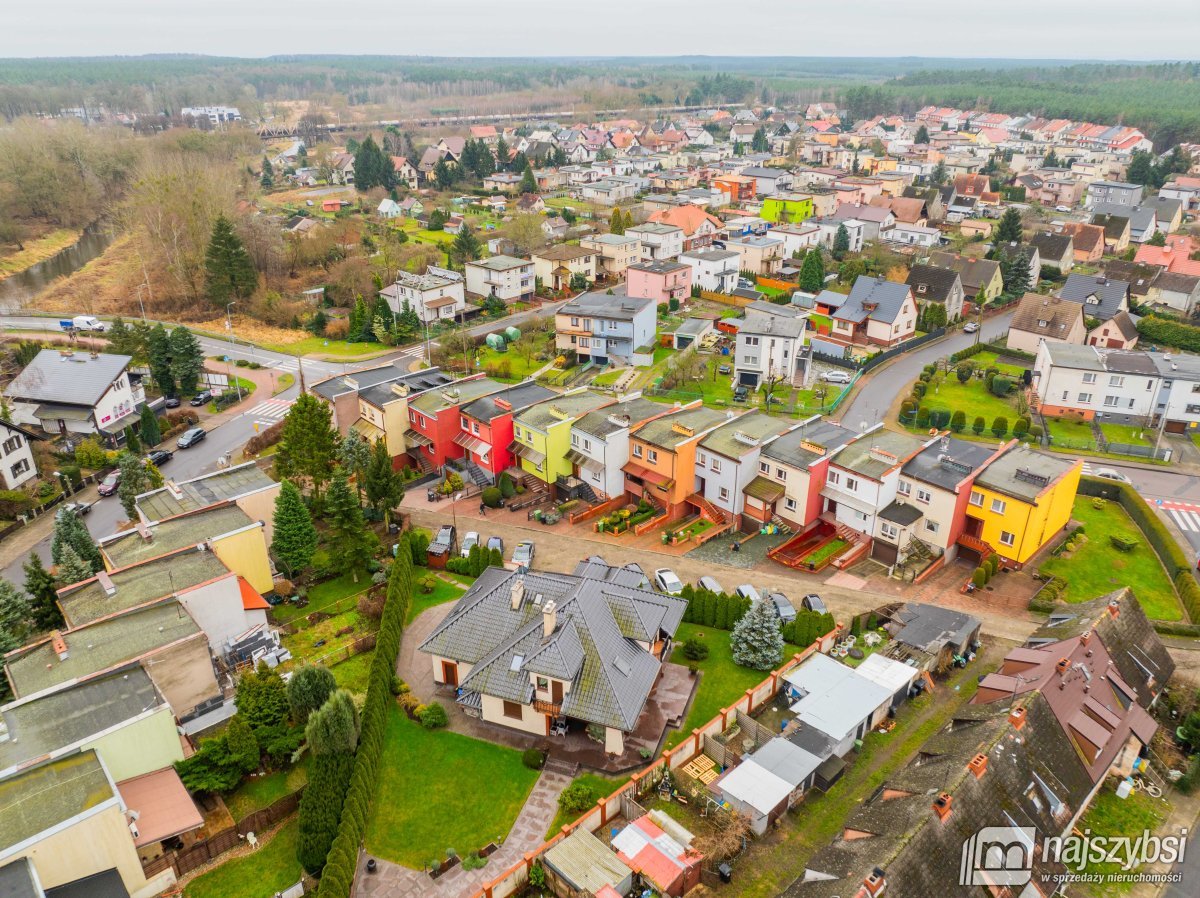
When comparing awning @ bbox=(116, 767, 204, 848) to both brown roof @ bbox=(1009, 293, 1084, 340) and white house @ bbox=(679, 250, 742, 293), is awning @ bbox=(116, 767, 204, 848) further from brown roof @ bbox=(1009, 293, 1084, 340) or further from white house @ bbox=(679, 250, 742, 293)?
brown roof @ bbox=(1009, 293, 1084, 340)

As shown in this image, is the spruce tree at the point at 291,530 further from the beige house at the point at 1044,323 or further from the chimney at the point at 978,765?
the beige house at the point at 1044,323

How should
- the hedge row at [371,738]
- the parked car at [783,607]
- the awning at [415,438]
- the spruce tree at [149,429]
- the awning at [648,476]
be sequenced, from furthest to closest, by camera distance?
the spruce tree at [149,429]
the awning at [415,438]
the awning at [648,476]
the parked car at [783,607]
the hedge row at [371,738]

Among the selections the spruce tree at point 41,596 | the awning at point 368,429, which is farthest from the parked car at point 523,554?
Result: the spruce tree at point 41,596

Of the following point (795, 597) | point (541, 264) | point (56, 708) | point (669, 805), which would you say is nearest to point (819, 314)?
point (541, 264)

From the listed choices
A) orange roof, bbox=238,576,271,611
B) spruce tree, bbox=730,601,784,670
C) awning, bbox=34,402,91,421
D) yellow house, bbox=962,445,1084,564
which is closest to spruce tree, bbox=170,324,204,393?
awning, bbox=34,402,91,421

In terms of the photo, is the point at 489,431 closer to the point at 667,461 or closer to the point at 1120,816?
the point at 667,461

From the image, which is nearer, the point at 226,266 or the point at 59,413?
the point at 59,413

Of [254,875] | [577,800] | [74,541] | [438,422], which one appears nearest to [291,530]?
[74,541]
